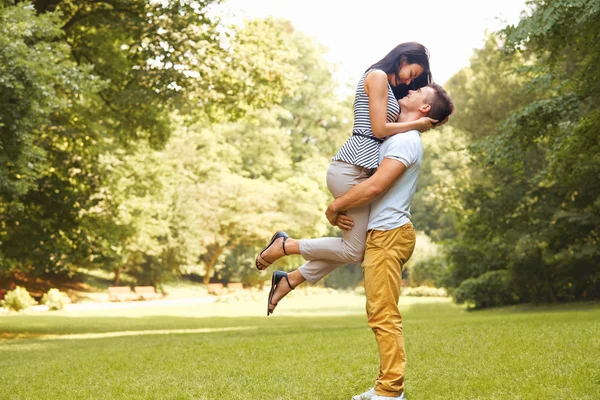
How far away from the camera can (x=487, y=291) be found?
1038 inches

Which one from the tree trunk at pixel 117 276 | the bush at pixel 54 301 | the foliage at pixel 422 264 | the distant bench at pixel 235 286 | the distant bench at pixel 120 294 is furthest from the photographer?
the foliage at pixel 422 264

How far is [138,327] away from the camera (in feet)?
67.3

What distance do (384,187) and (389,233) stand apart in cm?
34

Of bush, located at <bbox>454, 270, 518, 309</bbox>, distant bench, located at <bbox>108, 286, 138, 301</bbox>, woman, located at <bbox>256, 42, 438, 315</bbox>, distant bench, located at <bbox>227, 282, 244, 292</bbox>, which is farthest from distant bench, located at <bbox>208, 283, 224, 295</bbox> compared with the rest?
woman, located at <bbox>256, 42, 438, 315</bbox>

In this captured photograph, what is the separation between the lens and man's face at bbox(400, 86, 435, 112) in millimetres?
5062

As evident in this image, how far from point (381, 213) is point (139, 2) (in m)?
15.3

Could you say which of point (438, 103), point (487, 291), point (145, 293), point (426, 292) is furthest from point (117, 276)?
point (438, 103)

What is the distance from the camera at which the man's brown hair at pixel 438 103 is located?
5043 millimetres

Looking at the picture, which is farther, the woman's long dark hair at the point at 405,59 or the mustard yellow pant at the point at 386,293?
the woman's long dark hair at the point at 405,59

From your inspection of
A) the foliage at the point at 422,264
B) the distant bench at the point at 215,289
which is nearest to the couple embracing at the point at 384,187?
the distant bench at the point at 215,289

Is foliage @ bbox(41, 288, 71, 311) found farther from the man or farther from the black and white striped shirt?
the black and white striped shirt

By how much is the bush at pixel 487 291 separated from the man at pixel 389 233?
2222 cm

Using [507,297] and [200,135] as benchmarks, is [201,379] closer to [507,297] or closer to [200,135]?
[507,297]

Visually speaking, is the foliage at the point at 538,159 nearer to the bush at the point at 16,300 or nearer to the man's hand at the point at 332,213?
the man's hand at the point at 332,213
